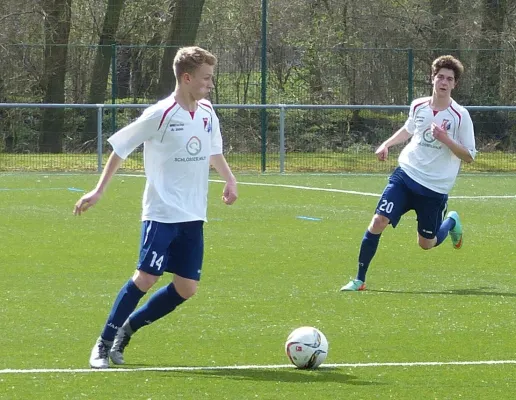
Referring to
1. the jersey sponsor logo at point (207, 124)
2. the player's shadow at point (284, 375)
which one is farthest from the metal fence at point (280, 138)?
the player's shadow at point (284, 375)

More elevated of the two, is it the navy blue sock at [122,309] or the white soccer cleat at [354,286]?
the navy blue sock at [122,309]

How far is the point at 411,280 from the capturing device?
33.1ft

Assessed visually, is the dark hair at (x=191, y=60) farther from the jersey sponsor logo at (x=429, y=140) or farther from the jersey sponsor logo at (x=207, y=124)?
the jersey sponsor logo at (x=429, y=140)

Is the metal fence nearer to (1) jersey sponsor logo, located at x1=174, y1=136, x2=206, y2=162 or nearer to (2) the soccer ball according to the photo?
(1) jersey sponsor logo, located at x1=174, y1=136, x2=206, y2=162

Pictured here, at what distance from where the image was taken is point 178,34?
25.9 m

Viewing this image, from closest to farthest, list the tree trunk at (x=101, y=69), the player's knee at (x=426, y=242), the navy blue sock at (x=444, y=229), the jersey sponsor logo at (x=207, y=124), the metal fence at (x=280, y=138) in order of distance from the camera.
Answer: the jersey sponsor logo at (x=207, y=124) < the player's knee at (x=426, y=242) < the navy blue sock at (x=444, y=229) < the metal fence at (x=280, y=138) < the tree trunk at (x=101, y=69)

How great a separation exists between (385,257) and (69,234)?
357 cm

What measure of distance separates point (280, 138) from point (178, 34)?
4.71 metres

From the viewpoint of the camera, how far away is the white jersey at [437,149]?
31.2 feet

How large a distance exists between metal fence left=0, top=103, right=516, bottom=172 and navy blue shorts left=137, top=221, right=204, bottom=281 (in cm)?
1525

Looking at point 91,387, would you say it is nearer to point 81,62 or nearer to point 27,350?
point 27,350

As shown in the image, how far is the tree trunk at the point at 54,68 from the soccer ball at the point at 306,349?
17.7 metres

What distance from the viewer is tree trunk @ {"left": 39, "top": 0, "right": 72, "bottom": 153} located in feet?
79.4

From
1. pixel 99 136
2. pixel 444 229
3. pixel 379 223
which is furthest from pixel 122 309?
pixel 99 136
